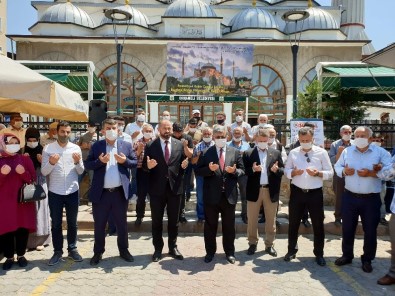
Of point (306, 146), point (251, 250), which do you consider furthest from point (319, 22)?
point (251, 250)

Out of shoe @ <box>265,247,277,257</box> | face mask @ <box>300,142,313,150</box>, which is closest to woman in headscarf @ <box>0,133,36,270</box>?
shoe @ <box>265,247,277,257</box>

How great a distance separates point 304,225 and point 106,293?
452 cm

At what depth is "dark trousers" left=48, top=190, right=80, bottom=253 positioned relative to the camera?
5.77 m

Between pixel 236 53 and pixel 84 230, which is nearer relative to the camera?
pixel 84 230

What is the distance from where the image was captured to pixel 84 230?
7.86 m

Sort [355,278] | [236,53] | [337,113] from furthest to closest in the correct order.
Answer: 1. [236,53]
2. [337,113]
3. [355,278]

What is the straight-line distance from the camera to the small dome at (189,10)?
96.7 ft

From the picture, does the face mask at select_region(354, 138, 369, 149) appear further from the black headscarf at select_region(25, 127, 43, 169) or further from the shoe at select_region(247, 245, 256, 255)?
the black headscarf at select_region(25, 127, 43, 169)

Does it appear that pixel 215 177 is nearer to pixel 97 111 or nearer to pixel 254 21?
pixel 97 111

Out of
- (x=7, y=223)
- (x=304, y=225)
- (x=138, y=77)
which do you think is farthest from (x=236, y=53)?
(x=7, y=223)

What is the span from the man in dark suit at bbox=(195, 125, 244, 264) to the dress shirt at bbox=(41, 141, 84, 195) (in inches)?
77.4

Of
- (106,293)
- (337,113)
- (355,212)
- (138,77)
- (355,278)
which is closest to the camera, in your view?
(106,293)

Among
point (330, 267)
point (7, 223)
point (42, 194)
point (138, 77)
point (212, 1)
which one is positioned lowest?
point (330, 267)

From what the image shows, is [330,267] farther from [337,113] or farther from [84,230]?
[337,113]
